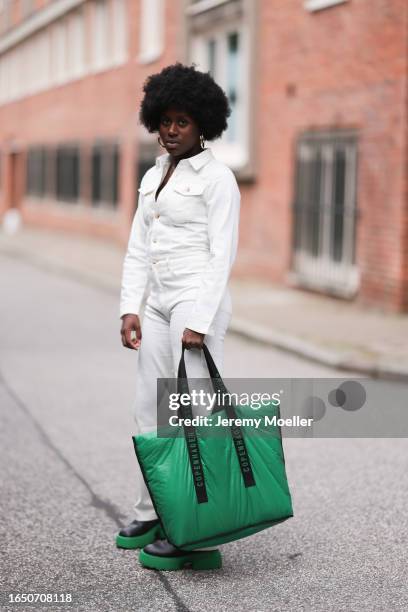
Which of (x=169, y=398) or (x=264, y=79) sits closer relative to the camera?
(x=169, y=398)

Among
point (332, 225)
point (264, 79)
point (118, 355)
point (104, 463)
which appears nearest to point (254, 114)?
point (264, 79)

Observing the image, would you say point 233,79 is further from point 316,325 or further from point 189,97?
point 189,97

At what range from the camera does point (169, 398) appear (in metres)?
4.34

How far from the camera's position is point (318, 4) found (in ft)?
47.4

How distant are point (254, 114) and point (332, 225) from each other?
320cm

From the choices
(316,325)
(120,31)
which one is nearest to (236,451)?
(316,325)

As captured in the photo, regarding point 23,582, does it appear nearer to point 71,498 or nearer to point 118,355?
point 71,498

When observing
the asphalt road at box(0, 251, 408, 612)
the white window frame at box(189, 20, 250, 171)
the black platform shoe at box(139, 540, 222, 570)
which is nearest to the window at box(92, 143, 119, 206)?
the white window frame at box(189, 20, 250, 171)

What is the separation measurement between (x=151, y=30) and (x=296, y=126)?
8.54 meters

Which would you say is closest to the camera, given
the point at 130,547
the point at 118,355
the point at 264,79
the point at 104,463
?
the point at 130,547

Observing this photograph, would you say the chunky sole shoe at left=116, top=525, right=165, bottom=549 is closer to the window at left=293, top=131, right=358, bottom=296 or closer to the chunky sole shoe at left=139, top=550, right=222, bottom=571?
the chunky sole shoe at left=139, top=550, right=222, bottom=571

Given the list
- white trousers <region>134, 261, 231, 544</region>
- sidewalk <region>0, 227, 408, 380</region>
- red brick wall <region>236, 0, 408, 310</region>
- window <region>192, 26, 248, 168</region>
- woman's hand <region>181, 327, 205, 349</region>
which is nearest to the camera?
woman's hand <region>181, 327, 205, 349</region>

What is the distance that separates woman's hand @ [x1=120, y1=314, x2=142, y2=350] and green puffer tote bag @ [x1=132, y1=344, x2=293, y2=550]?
1.66ft

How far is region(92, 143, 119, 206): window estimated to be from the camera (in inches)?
1021
